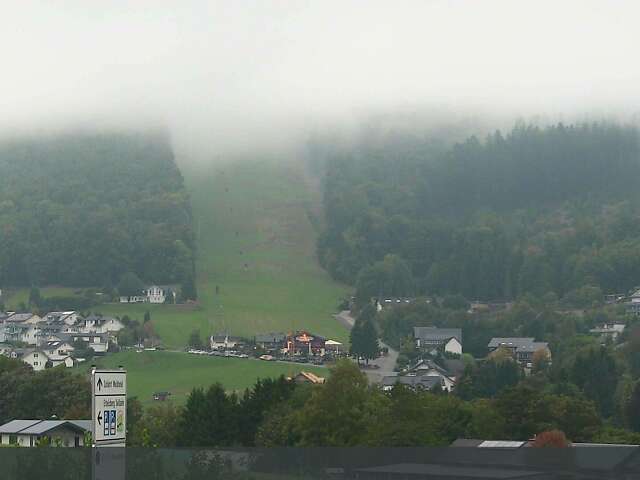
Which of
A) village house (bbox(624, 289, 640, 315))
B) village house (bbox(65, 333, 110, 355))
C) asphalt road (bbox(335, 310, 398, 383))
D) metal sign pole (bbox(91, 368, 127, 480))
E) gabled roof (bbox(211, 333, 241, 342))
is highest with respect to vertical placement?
metal sign pole (bbox(91, 368, 127, 480))

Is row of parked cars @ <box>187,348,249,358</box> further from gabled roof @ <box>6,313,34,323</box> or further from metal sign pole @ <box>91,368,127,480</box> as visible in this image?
metal sign pole @ <box>91,368,127,480</box>

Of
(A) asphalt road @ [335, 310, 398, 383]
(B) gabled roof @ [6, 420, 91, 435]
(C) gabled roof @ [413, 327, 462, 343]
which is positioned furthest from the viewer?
(C) gabled roof @ [413, 327, 462, 343]

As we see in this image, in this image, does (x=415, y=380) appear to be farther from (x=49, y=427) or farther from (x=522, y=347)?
(x=49, y=427)

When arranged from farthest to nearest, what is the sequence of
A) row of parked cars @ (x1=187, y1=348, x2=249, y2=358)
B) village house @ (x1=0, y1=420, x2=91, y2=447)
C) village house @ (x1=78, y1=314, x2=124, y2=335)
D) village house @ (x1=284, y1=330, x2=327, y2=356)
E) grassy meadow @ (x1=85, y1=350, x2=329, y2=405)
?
village house @ (x1=78, y1=314, x2=124, y2=335), village house @ (x1=284, y1=330, x2=327, y2=356), row of parked cars @ (x1=187, y1=348, x2=249, y2=358), grassy meadow @ (x1=85, y1=350, x2=329, y2=405), village house @ (x1=0, y1=420, x2=91, y2=447)

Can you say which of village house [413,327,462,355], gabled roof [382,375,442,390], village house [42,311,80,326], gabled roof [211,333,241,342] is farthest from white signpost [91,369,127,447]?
village house [42,311,80,326]

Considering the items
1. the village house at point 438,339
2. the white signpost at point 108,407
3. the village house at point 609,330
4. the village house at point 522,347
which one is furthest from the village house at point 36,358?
the white signpost at point 108,407

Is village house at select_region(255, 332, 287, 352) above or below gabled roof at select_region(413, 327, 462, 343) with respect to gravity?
above

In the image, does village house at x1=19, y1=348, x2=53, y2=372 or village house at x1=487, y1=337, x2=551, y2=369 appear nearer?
village house at x1=487, y1=337, x2=551, y2=369

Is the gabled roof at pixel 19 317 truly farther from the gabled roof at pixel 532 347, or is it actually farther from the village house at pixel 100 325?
the gabled roof at pixel 532 347
